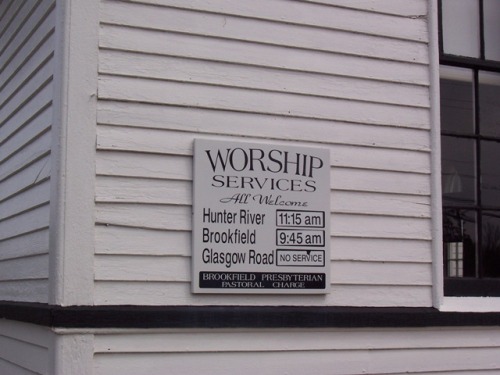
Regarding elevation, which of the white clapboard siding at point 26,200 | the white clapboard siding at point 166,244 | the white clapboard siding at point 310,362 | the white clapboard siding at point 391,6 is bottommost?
the white clapboard siding at point 310,362

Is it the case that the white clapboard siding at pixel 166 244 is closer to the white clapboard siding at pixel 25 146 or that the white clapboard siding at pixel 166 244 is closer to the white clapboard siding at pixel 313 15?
the white clapboard siding at pixel 25 146

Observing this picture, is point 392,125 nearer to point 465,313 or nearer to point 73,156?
point 465,313

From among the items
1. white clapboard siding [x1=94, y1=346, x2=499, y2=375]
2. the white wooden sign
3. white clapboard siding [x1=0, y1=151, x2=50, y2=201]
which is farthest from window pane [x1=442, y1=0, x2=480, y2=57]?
white clapboard siding [x1=0, y1=151, x2=50, y2=201]

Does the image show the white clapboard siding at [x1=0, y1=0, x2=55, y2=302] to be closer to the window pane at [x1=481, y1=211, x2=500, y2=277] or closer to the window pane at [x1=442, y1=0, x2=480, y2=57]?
the window pane at [x1=442, y1=0, x2=480, y2=57]

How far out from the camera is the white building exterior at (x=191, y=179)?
432cm

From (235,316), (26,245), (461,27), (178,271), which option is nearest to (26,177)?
(26,245)

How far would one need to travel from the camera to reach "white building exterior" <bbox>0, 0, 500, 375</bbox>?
4.32 meters

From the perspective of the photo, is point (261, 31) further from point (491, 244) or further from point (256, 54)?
point (491, 244)

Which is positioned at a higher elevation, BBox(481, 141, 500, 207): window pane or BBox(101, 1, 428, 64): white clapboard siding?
BBox(101, 1, 428, 64): white clapboard siding

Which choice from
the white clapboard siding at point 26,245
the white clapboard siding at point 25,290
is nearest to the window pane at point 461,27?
the white clapboard siding at point 26,245

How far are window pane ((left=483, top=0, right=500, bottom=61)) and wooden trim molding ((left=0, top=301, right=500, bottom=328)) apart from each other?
175cm

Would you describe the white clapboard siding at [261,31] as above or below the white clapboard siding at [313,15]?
below

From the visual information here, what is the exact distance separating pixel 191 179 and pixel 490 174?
2218 mm

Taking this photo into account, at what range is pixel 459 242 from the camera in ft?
17.9
